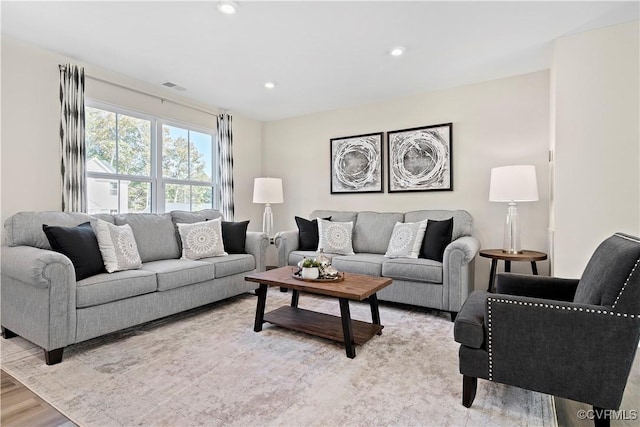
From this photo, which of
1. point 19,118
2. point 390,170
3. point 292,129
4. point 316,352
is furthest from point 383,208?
point 19,118

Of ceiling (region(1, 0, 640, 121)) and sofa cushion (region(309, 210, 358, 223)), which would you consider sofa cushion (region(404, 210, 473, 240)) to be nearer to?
sofa cushion (region(309, 210, 358, 223))

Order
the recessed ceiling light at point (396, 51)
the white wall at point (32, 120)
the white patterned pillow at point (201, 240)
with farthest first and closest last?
1. the white patterned pillow at point (201, 240)
2. the recessed ceiling light at point (396, 51)
3. the white wall at point (32, 120)

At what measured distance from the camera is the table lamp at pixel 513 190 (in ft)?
10.1

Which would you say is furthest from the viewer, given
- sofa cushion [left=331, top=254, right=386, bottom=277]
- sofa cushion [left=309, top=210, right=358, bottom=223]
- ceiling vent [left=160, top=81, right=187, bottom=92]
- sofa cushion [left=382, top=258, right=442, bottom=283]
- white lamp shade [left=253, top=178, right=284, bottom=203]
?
white lamp shade [left=253, top=178, right=284, bottom=203]

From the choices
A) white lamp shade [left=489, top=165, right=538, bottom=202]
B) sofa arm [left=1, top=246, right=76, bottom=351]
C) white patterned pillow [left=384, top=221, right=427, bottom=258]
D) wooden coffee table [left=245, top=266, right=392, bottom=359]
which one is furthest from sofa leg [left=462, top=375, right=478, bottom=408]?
sofa arm [left=1, top=246, right=76, bottom=351]

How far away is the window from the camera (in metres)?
3.47

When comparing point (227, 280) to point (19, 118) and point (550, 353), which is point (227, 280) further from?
point (550, 353)

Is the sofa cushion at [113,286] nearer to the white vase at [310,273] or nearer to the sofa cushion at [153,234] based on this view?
the sofa cushion at [153,234]

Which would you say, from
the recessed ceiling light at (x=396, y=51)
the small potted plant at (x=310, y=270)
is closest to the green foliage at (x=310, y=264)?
the small potted plant at (x=310, y=270)

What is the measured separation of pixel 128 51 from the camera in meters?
2.99

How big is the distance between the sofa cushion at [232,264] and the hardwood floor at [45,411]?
1639mm

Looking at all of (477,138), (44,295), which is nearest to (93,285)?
(44,295)

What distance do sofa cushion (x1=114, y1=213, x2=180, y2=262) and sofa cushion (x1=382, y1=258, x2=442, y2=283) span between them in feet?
7.35

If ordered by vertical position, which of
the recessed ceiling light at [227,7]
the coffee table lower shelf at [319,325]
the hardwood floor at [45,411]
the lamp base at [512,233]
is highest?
the recessed ceiling light at [227,7]
